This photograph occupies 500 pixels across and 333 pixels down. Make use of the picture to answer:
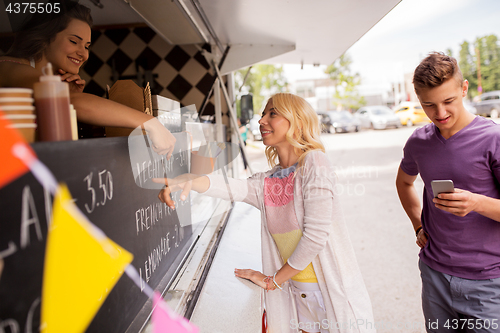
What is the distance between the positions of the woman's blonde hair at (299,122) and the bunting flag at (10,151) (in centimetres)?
105

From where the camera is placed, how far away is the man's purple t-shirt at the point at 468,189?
4.68ft

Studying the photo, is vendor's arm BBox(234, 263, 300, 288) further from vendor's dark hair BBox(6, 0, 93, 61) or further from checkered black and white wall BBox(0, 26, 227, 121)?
checkered black and white wall BBox(0, 26, 227, 121)

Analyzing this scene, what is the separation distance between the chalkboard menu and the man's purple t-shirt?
1.35m

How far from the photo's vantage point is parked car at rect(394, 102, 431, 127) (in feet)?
55.8

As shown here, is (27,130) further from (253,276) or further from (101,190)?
(253,276)

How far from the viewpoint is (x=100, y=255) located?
0.94m

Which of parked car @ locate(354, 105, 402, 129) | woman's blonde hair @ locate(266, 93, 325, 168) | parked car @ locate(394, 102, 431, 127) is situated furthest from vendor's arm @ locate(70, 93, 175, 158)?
parked car @ locate(354, 105, 402, 129)

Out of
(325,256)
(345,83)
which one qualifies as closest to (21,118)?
(325,256)

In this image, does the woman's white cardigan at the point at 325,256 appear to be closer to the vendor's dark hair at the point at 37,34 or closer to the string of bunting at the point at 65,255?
the string of bunting at the point at 65,255

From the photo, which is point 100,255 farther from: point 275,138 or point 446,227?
point 446,227

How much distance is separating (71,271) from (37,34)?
0.80 metres

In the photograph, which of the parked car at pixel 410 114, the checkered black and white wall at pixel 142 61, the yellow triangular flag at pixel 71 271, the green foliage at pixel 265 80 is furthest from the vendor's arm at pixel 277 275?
the green foliage at pixel 265 80

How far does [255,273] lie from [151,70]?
3642 mm

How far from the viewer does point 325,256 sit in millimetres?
1382
